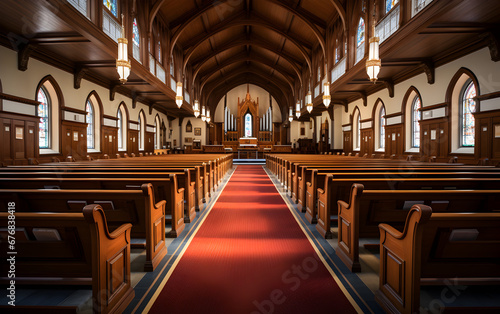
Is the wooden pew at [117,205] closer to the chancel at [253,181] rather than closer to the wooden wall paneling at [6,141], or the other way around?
the chancel at [253,181]

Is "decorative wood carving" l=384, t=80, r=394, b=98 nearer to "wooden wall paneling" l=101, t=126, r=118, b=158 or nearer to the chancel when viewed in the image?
the chancel

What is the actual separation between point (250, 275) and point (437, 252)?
1.64m

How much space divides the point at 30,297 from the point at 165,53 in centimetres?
1534

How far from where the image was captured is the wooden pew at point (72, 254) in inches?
76.3

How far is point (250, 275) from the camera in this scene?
2922 mm

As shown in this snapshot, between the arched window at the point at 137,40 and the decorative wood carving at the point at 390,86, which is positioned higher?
the arched window at the point at 137,40

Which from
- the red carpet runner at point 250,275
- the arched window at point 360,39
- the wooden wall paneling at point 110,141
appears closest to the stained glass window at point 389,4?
the arched window at point 360,39

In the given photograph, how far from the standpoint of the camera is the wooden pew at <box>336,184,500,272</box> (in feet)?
9.30

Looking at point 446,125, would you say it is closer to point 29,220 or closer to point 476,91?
point 476,91

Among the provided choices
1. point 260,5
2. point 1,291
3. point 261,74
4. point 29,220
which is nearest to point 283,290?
point 29,220

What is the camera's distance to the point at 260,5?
55.3 ft

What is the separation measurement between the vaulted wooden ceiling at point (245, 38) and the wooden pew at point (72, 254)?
573 centimetres

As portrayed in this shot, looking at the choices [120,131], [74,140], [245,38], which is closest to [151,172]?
[74,140]

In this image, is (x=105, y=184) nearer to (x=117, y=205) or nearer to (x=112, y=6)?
(x=117, y=205)
